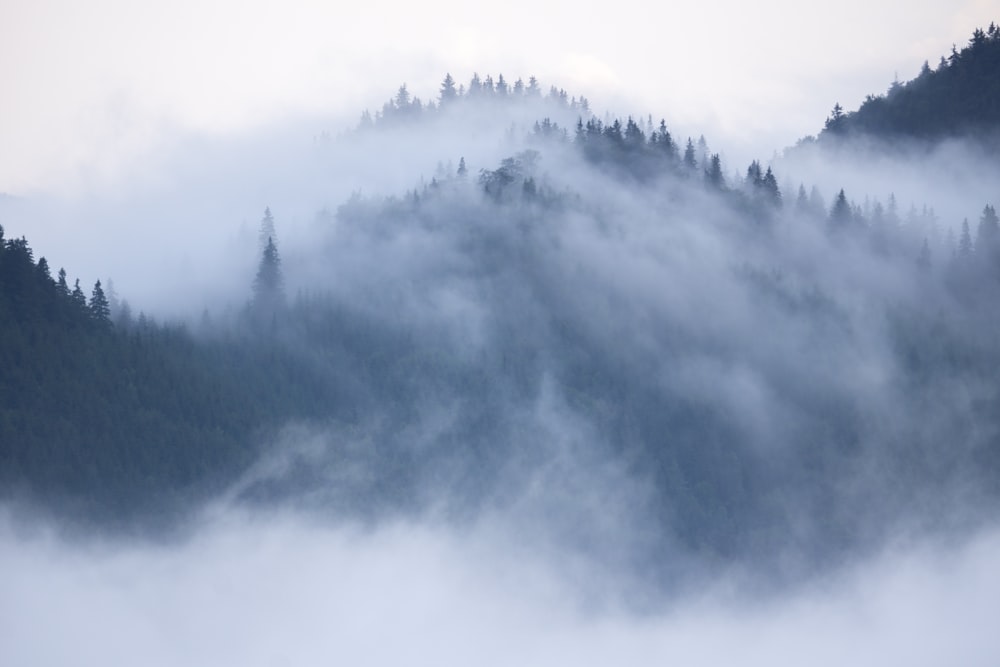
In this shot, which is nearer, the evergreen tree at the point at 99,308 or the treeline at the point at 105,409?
the treeline at the point at 105,409

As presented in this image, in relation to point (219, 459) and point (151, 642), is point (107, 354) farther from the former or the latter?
point (151, 642)

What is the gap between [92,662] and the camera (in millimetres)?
187375

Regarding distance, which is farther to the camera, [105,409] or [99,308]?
[99,308]

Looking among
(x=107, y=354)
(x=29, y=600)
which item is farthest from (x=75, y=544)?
(x=107, y=354)

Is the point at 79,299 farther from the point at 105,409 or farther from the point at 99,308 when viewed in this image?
the point at 105,409

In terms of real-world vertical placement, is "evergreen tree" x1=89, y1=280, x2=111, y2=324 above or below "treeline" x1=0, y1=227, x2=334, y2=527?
above

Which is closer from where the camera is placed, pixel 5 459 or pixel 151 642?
pixel 5 459

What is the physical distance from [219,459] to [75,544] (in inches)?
703

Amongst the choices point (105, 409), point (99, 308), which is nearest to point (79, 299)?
point (99, 308)

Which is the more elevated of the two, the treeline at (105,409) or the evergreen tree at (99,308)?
the evergreen tree at (99,308)

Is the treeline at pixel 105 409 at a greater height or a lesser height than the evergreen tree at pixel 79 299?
lesser

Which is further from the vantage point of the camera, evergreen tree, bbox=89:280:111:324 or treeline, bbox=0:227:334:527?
evergreen tree, bbox=89:280:111:324

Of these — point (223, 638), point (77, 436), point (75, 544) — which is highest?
point (77, 436)

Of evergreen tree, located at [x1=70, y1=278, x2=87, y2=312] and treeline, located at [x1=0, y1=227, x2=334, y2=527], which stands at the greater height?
evergreen tree, located at [x1=70, y1=278, x2=87, y2=312]
